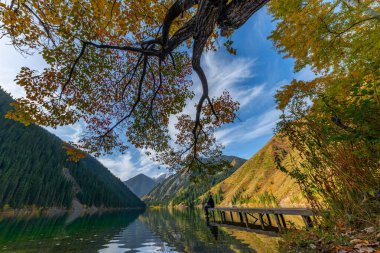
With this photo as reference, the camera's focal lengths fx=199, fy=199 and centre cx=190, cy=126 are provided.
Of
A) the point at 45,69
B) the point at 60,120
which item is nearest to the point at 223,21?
the point at 45,69

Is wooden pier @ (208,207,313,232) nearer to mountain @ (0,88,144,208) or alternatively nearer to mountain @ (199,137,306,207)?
mountain @ (199,137,306,207)

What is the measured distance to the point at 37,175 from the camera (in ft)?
386

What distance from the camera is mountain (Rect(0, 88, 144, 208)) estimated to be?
98.6 m

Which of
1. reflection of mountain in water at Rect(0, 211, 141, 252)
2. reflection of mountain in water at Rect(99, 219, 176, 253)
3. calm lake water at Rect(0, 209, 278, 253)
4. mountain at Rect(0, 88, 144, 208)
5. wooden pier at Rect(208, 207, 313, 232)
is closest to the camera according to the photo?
wooden pier at Rect(208, 207, 313, 232)

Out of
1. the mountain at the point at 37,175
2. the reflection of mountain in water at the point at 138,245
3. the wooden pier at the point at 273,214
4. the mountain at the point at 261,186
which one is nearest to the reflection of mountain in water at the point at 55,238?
the reflection of mountain in water at the point at 138,245

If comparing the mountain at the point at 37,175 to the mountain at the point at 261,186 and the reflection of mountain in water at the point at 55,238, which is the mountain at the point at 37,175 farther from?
the mountain at the point at 261,186

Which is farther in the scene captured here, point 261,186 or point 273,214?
point 261,186

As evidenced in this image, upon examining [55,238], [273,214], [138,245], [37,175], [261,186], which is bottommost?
[138,245]

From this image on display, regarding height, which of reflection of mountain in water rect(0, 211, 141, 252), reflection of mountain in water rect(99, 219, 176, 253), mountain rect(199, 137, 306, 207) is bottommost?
reflection of mountain in water rect(99, 219, 176, 253)

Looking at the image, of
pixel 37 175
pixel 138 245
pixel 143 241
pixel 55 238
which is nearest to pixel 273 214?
pixel 143 241

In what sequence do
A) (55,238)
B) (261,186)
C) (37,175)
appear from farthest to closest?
(37,175) < (261,186) < (55,238)

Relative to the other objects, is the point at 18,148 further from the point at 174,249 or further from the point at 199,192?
the point at 174,249

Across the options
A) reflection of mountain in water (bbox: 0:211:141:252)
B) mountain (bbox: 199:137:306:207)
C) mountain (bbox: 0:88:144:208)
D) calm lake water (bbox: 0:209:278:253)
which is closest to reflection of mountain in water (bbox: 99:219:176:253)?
calm lake water (bbox: 0:209:278:253)

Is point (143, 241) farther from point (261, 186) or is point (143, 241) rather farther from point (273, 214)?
point (261, 186)
